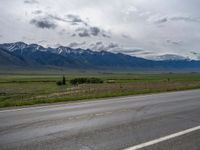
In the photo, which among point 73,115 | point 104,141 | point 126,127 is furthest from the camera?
point 73,115

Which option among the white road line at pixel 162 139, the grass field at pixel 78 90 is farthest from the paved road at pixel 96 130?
the grass field at pixel 78 90

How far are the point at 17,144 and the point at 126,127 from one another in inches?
138

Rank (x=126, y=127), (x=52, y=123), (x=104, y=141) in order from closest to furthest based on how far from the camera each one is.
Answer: (x=104, y=141) → (x=126, y=127) → (x=52, y=123)

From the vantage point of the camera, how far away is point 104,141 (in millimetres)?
8102

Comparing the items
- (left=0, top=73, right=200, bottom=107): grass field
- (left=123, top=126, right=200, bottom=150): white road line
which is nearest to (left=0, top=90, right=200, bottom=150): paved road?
(left=123, top=126, right=200, bottom=150): white road line

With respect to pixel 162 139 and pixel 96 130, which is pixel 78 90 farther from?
pixel 162 139

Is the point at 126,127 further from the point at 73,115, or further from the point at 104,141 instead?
the point at 73,115

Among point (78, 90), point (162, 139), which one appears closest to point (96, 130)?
point (162, 139)

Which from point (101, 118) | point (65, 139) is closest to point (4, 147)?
point (65, 139)

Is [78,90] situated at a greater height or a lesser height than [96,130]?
lesser

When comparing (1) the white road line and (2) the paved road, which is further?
(2) the paved road

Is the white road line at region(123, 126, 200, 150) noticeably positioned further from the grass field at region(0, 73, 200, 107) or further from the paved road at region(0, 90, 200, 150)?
the grass field at region(0, 73, 200, 107)

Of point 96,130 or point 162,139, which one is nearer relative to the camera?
point 162,139

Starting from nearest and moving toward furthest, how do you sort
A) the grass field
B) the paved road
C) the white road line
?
1. the white road line
2. the paved road
3. the grass field
